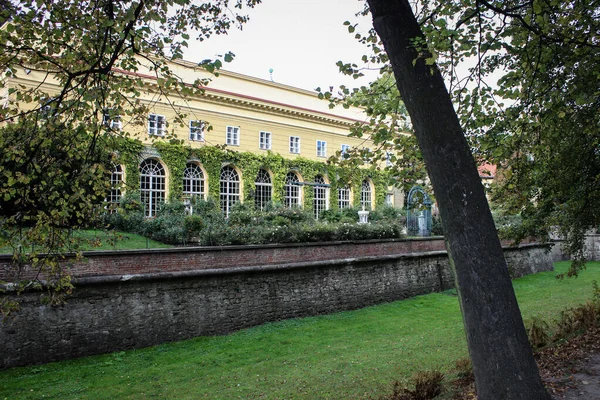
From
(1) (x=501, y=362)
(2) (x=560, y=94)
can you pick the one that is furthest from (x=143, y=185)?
(1) (x=501, y=362)

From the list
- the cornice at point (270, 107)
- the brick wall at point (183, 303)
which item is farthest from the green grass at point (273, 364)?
the cornice at point (270, 107)

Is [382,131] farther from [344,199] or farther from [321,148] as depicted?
[344,199]

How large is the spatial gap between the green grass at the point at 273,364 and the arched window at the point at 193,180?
1376 centimetres

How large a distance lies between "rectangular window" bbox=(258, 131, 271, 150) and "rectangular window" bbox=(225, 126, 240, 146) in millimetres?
1636

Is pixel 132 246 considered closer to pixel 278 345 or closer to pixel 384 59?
pixel 278 345

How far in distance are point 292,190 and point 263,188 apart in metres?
2.21

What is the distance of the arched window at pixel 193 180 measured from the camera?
23.5 m

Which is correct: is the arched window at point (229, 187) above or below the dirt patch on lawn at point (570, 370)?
above

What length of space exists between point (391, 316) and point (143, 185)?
14.6 m

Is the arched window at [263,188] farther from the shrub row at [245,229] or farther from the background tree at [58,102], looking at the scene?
the background tree at [58,102]

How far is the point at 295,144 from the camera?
28.5m

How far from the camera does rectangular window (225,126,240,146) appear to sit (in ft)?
81.7

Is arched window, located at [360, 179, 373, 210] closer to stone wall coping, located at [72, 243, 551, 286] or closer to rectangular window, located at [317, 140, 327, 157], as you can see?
rectangular window, located at [317, 140, 327, 157]

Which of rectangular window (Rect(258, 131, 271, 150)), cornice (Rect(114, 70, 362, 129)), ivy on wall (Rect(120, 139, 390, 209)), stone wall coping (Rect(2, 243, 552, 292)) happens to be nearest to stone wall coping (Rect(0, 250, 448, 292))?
stone wall coping (Rect(2, 243, 552, 292))
